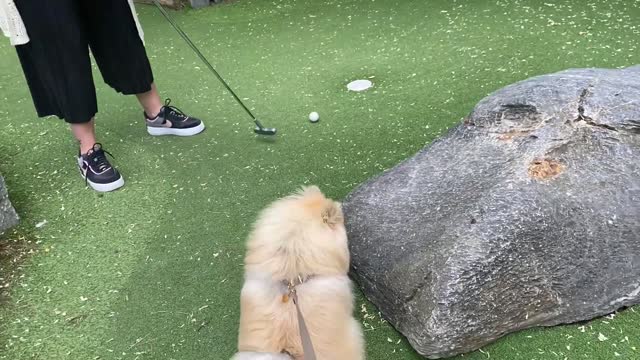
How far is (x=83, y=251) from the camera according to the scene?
269 centimetres

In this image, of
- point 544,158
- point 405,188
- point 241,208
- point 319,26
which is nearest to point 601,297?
point 544,158

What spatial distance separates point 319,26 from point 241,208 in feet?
9.08

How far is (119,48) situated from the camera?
3.08 metres

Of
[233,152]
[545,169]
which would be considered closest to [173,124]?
[233,152]

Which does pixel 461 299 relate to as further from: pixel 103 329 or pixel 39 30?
pixel 39 30

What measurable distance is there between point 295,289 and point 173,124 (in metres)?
2.25

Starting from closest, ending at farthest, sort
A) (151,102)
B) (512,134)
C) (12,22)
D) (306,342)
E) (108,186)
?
1. (306,342)
2. (512,134)
3. (12,22)
4. (108,186)
5. (151,102)

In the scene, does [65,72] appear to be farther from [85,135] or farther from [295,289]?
[295,289]

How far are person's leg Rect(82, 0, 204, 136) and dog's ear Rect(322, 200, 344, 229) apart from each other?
1921 millimetres

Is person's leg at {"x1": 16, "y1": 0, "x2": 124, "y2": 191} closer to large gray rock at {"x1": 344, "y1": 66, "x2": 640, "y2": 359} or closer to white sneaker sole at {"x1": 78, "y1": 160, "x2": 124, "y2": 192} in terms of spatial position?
white sneaker sole at {"x1": 78, "y1": 160, "x2": 124, "y2": 192}

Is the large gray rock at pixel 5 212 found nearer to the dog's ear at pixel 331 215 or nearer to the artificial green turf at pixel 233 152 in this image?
the artificial green turf at pixel 233 152

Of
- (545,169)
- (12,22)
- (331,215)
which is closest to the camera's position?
(331,215)

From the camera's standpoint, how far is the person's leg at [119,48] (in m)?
2.96

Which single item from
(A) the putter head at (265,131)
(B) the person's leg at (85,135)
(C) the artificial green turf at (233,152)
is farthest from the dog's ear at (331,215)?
(B) the person's leg at (85,135)
